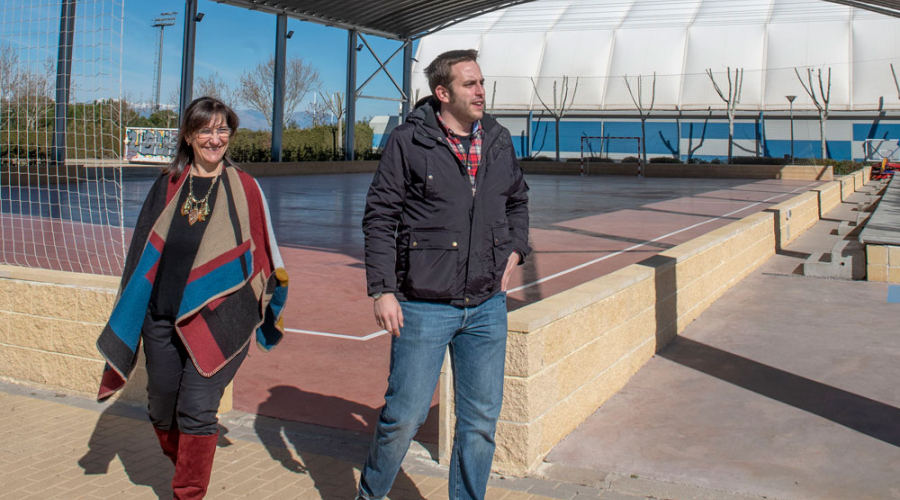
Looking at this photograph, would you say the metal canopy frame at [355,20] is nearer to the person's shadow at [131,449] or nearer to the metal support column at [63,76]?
the metal support column at [63,76]

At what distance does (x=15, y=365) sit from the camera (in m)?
5.57

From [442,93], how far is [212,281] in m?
1.15

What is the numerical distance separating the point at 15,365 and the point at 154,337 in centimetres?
282

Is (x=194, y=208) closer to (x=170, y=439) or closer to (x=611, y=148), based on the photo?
(x=170, y=439)

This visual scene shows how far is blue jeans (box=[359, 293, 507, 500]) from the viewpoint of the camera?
306 cm

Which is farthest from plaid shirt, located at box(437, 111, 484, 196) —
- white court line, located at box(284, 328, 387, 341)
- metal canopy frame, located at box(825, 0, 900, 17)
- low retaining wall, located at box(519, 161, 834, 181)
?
low retaining wall, located at box(519, 161, 834, 181)

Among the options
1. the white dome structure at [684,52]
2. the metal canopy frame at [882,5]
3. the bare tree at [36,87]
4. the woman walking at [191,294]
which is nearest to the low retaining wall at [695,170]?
the metal canopy frame at [882,5]

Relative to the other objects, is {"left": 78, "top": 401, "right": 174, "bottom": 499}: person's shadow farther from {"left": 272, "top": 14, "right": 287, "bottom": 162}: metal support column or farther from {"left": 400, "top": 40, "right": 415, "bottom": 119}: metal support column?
{"left": 400, "top": 40, "right": 415, "bottom": 119}: metal support column

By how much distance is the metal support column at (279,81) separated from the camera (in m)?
34.5

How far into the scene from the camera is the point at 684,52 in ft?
191

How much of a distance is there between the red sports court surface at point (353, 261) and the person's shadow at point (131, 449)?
63 cm

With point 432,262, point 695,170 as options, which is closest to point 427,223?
point 432,262

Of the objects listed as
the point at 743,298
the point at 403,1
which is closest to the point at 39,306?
the point at 743,298

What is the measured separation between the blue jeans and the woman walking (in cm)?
70
